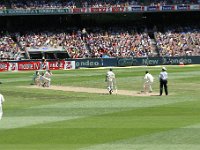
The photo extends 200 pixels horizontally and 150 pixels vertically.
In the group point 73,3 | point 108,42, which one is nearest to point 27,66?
point 108,42

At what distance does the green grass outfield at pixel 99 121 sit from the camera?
19.5 meters

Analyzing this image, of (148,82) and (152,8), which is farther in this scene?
(152,8)

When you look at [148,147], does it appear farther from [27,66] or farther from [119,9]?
[119,9]

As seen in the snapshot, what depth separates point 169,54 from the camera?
8388 cm

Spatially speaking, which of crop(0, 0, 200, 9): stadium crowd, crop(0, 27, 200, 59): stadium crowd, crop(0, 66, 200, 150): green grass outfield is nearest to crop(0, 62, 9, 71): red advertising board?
crop(0, 27, 200, 59): stadium crowd

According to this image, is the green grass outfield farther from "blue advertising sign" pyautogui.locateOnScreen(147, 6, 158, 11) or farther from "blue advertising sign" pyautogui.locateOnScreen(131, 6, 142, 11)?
"blue advertising sign" pyautogui.locateOnScreen(147, 6, 158, 11)

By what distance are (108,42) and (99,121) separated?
61.2m

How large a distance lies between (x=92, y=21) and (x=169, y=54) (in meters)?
14.7

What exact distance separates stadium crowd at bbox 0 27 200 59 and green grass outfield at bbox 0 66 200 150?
41.4 meters

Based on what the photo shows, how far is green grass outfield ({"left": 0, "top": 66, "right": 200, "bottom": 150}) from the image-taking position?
1948 centimetres

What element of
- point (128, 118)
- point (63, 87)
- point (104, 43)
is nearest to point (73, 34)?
point (104, 43)

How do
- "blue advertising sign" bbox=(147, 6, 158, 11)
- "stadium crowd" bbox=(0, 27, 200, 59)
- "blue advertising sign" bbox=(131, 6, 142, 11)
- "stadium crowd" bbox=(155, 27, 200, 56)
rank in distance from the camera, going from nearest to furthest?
"stadium crowd" bbox=(0, 27, 200, 59) → "stadium crowd" bbox=(155, 27, 200, 56) → "blue advertising sign" bbox=(131, 6, 142, 11) → "blue advertising sign" bbox=(147, 6, 158, 11)

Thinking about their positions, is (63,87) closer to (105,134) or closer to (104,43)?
(105,134)

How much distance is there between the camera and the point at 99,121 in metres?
25.4
